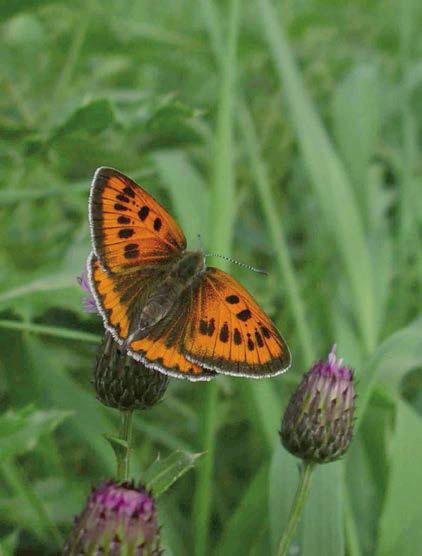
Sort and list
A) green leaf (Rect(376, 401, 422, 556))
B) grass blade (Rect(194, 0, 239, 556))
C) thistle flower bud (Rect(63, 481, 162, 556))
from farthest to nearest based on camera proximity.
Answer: grass blade (Rect(194, 0, 239, 556))
green leaf (Rect(376, 401, 422, 556))
thistle flower bud (Rect(63, 481, 162, 556))

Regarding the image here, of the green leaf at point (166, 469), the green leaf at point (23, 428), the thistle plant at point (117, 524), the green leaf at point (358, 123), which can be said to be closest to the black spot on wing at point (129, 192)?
the green leaf at point (23, 428)

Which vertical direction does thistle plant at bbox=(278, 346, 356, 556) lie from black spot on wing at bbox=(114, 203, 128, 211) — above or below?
below

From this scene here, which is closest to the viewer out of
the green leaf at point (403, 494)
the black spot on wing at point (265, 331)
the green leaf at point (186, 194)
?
the black spot on wing at point (265, 331)

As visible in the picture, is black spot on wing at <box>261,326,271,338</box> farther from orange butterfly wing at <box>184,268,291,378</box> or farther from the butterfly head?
the butterfly head

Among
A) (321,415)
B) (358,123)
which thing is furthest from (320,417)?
(358,123)

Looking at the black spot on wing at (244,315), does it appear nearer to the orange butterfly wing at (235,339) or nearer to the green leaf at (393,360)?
the orange butterfly wing at (235,339)

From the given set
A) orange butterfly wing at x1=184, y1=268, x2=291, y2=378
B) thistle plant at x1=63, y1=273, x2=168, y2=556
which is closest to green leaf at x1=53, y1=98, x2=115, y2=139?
orange butterfly wing at x1=184, y1=268, x2=291, y2=378

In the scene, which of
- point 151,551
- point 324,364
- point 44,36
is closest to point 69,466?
point 324,364

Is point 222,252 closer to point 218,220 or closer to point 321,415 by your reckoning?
point 218,220
